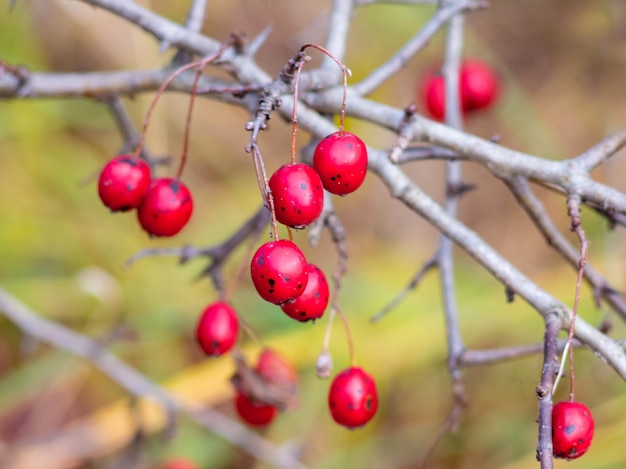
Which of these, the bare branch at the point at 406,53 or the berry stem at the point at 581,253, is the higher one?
the bare branch at the point at 406,53

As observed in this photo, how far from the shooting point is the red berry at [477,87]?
290 centimetres

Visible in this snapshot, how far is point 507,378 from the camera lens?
3.47m

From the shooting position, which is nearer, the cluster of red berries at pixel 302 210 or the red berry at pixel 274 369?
the cluster of red berries at pixel 302 210

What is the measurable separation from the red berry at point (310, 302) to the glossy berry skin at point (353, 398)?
313mm

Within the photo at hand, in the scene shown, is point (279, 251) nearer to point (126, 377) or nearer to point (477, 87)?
point (126, 377)

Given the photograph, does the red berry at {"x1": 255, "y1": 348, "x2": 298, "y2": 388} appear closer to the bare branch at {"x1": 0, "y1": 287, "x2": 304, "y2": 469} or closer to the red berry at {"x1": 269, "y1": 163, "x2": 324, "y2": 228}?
the bare branch at {"x1": 0, "y1": 287, "x2": 304, "y2": 469}

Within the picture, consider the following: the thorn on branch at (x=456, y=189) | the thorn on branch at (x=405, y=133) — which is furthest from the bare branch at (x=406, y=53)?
the thorn on branch at (x=456, y=189)

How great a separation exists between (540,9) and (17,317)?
344cm

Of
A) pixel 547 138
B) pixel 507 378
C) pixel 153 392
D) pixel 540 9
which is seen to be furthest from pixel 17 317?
pixel 540 9

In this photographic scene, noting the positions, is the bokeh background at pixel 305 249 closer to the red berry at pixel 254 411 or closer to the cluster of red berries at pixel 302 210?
the red berry at pixel 254 411

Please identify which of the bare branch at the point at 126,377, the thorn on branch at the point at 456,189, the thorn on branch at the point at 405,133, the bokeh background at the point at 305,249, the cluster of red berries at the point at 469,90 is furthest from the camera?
the bokeh background at the point at 305,249

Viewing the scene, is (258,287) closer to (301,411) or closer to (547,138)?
(301,411)

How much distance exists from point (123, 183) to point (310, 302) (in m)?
0.52

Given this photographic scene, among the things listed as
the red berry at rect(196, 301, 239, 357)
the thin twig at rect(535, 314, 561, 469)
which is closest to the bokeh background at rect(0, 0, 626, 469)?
the red berry at rect(196, 301, 239, 357)
